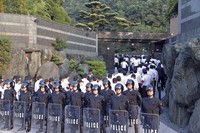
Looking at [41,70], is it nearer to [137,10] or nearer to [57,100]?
[57,100]

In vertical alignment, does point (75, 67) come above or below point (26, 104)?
above

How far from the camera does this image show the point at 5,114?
11.5 m

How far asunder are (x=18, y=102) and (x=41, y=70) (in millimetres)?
10921

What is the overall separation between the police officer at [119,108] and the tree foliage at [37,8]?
18771 mm

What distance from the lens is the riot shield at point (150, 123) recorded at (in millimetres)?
8516

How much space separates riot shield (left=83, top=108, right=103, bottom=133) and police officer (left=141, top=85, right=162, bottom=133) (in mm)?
1237

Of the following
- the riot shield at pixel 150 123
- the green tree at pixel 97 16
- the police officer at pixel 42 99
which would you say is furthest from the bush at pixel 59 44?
the green tree at pixel 97 16

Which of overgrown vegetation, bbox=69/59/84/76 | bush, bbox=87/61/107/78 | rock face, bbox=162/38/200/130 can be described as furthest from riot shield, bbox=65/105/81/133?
bush, bbox=87/61/107/78

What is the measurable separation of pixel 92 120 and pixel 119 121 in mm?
881

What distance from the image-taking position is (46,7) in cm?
3622

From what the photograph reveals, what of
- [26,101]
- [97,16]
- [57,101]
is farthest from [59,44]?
[97,16]

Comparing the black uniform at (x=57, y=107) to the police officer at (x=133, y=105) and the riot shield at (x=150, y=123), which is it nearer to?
the police officer at (x=133, y=105)

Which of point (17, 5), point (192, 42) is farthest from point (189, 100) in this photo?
point (17, 5)

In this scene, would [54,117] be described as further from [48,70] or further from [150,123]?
[48,70]
